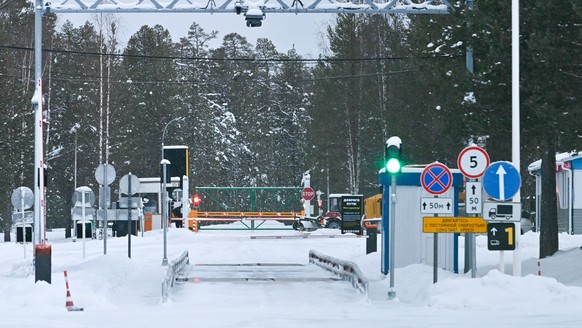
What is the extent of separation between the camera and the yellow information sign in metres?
21.9

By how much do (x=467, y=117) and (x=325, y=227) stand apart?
4718 centimetres

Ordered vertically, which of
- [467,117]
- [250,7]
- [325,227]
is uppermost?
[250,7]

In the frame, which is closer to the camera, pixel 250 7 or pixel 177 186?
pixel 250 7

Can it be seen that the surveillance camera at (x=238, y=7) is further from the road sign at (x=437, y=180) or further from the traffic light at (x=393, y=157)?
the road sign at (x=437, y=180)

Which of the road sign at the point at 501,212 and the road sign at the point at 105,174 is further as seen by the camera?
the road sign at the point at 105,174

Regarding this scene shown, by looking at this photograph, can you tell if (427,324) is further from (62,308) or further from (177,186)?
(177,186)

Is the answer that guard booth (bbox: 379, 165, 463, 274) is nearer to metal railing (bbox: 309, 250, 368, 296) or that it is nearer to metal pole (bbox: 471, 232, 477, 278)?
metal railing (bbox: 309, 250, 368, 296)

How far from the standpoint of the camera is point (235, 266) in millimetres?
33969

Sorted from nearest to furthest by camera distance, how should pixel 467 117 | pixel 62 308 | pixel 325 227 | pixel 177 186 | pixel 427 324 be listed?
1. pixel 427 324
2. pixel 62 308
3. pixel 467 117
4. pixel 177 186
5. pixel 325 227

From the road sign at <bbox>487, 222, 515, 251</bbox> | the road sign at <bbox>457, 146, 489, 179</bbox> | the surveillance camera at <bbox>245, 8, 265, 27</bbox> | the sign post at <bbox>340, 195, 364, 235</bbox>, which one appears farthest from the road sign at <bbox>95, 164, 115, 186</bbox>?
the sign post at <bbox>340, 195, 364, 235</bbox>

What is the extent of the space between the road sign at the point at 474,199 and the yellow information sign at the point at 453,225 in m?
0.20

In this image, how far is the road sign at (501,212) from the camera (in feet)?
68.0

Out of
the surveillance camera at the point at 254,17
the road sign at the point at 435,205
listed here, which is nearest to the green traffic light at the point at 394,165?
the road sign at the point at 435,205

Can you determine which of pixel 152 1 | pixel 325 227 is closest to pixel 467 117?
pixel 152 1
